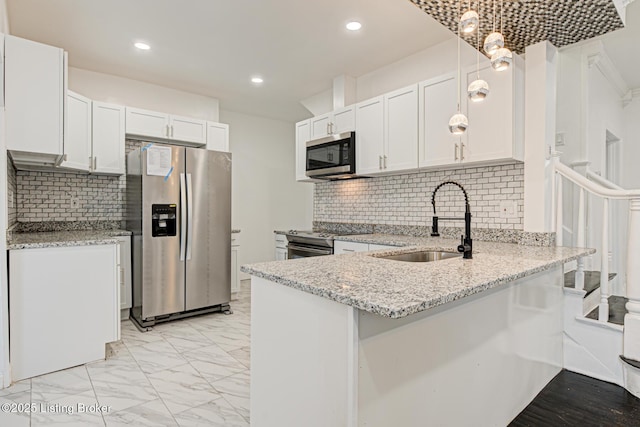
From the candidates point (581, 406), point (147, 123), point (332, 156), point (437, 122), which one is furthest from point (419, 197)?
point (147, 123)

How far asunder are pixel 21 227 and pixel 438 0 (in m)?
4.27

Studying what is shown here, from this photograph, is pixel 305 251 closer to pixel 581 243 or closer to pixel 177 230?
pixel 177 230

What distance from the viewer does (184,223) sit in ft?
11.6

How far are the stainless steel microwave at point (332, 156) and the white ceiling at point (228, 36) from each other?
2.57 feet

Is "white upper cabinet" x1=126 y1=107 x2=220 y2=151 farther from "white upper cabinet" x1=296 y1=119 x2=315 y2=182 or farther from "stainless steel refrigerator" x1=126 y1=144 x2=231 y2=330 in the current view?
"white upper cabinet" x1=296 y1=119 x2=315 y2=182

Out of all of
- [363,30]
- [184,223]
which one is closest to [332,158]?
[363,30]

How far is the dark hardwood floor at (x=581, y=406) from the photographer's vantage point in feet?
5.78

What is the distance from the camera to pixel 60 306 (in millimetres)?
2467

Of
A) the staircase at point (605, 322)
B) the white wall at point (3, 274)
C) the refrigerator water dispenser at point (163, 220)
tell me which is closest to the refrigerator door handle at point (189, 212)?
the refrigerator water dispenser at point (163, 220)

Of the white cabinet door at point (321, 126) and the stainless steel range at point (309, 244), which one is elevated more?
the white cabinet door at point (321, 126)

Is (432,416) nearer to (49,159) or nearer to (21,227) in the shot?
(49,159)

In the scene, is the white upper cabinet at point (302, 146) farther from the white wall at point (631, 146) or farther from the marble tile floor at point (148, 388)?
the white wall at point (631, 146)

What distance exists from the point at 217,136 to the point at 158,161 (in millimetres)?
1341

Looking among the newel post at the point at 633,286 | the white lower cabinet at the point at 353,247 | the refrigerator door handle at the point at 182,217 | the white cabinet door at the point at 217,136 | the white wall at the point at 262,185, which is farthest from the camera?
the white wall at the point at 262,185
